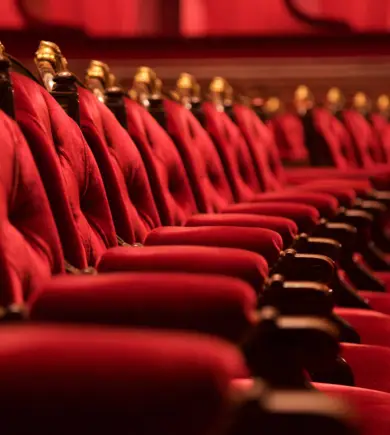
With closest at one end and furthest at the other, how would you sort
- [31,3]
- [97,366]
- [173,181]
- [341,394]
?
[97,366] < [341,394] < [173,181] < [31,3]

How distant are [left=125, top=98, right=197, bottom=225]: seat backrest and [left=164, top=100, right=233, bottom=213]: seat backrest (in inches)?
1.0

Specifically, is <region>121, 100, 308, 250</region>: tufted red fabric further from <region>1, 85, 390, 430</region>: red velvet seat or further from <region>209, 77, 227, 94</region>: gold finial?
<region>209, 77, 227, 94</region>: gold finial

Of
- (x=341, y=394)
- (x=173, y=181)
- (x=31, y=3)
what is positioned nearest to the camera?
(x=341, y=394)

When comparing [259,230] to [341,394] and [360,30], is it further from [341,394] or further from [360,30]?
[360,30]

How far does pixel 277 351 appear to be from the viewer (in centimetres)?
22

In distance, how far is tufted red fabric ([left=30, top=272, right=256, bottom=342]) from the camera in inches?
7.8

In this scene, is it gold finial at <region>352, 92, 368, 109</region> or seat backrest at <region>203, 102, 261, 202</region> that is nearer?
seat backrest at <region>203, 102, 261, 202</region>

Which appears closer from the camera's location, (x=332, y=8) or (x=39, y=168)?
(x=39, y=168)

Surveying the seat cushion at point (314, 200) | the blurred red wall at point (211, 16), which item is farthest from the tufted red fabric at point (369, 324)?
the blurred red wall at point (211, 16)

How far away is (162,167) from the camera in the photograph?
522mm

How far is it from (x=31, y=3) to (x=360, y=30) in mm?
648

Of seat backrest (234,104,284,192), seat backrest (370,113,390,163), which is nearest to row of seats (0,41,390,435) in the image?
seat backrest (234,104,284,192)

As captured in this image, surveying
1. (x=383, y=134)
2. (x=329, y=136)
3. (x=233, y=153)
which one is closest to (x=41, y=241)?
(x=233, y=153)

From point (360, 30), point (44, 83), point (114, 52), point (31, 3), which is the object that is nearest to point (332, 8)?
point (360, 30)
